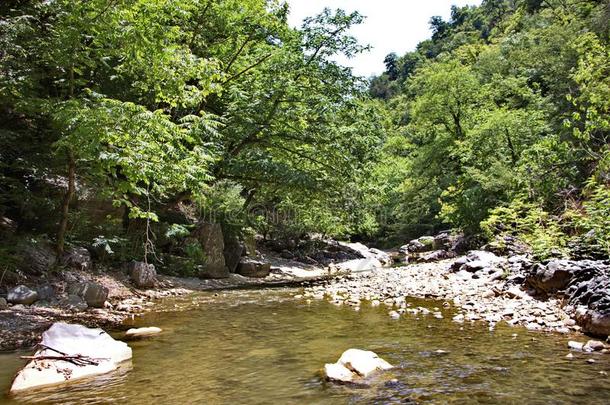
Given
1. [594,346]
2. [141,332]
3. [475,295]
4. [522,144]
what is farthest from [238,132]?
[522,144]

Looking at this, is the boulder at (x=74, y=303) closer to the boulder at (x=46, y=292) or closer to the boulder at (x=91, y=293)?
the boulder at (x=91, y=293)

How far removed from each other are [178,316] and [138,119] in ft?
14.0

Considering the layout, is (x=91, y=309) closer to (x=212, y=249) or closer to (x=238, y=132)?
(x=238, y=132)

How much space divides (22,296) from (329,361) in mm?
7046

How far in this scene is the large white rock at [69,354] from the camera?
4918 millimetres

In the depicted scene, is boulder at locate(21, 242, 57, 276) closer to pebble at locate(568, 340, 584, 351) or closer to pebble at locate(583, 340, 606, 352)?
pebble at locate(568, 340, 584, 351)

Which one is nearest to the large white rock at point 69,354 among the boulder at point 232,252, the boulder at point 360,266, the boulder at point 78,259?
the boulder at point 78,259

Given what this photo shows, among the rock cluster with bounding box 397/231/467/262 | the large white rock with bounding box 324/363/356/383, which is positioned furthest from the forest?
the rock cluster with bounding box 397/231/467/262

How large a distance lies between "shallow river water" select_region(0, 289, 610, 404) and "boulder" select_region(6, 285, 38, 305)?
105 inches

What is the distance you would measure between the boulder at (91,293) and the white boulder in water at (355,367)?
7038 millimetres

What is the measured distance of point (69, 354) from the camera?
5.38m

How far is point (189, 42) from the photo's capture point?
47.4ft

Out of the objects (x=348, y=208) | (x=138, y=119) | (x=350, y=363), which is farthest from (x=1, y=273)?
(x=348, y=208)

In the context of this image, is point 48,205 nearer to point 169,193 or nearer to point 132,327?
point 169,193
